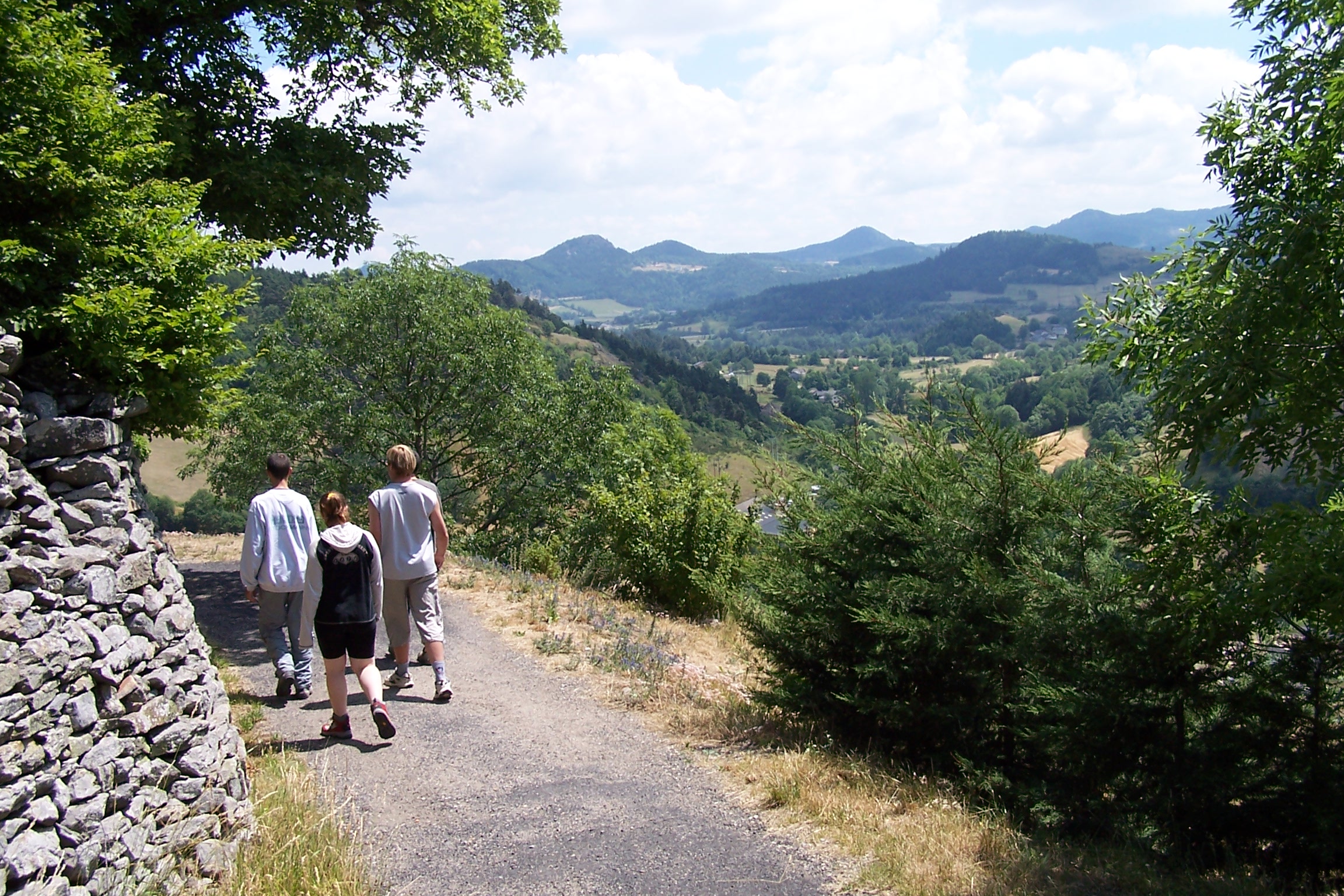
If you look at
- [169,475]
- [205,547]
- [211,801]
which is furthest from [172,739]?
[169,475]

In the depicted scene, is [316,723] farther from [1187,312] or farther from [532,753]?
[1187,312]

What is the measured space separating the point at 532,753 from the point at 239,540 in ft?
51.8

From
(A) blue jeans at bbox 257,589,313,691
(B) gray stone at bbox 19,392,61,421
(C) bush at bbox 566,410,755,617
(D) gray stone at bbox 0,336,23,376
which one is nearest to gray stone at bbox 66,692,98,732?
(B) gray stone at bbox 19,392,61,421

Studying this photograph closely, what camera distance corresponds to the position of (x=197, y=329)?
17.2 ft

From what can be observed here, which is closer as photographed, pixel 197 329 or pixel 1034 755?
pixel 197 329

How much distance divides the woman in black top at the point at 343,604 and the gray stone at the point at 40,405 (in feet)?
6.60

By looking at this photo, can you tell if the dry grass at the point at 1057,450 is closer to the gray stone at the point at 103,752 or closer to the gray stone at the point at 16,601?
the gray stone at the point at 103,752

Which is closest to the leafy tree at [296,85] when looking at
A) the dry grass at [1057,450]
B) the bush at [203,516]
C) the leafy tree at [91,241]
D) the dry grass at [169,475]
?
the leafy tree at [91,241]

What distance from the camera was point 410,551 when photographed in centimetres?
729

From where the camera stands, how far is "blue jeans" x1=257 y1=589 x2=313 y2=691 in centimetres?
720

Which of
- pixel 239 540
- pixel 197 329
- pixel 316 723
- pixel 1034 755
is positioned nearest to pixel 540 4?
pixel 197 329

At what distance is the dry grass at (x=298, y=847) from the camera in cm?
435

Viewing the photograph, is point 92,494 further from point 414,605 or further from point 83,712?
point 414,605

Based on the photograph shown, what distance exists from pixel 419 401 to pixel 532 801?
16347 mm
